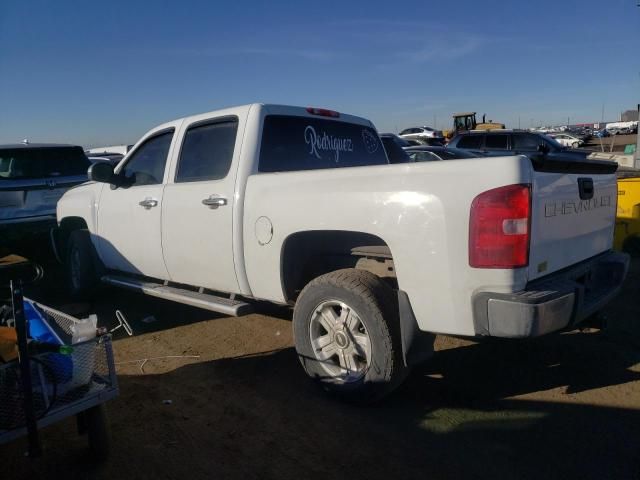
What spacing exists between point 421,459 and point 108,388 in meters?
1.75

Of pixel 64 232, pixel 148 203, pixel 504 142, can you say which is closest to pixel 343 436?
pixel 148 203

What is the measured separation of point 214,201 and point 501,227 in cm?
219

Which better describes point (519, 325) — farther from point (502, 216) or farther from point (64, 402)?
point (64, 402)

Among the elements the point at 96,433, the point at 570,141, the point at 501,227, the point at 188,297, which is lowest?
the point at 96,433

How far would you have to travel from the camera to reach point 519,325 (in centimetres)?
264

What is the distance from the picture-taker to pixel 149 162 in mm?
4957

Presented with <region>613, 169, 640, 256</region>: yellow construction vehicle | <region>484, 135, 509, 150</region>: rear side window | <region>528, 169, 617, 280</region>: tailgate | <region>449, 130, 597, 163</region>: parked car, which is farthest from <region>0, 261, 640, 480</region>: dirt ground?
<region>484, 135, 509, 150</region>: rear side window

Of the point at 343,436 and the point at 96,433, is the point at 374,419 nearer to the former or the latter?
the point at 343,436

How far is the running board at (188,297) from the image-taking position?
3.91 metres

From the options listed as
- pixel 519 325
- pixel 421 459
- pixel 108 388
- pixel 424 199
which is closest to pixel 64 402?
pixel 108 388

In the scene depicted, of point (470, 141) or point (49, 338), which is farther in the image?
point (470, 141)

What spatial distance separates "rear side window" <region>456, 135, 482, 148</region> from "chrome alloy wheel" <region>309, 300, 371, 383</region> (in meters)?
13.5

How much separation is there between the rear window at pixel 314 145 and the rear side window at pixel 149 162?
119 cm

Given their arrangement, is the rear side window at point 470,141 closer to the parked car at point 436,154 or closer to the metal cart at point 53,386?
the parked car at point 436,154
